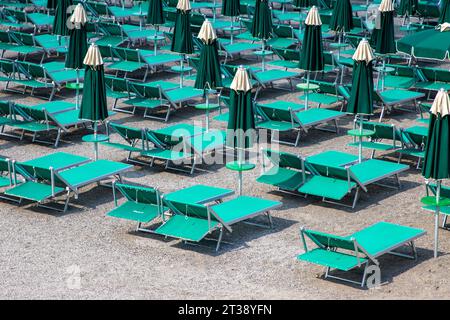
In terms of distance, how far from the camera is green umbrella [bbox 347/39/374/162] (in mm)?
18812

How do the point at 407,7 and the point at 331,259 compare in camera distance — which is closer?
the point at 331,259

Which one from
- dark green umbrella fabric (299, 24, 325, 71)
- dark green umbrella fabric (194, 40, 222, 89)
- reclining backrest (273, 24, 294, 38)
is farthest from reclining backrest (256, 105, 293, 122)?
reclining backrest (273, 24, 294, 38)

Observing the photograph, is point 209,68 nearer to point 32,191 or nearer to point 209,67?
point 209,67

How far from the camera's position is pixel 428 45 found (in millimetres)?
22516

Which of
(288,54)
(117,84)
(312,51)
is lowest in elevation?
(117,84)

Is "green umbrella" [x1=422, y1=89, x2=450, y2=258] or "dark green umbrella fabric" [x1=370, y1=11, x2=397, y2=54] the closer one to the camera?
"green umbrella" [x1=422, y1=89, x2=450, y2=258]

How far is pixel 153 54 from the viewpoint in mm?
26047

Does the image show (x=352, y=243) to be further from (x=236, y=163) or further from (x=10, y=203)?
(x=10, y=203)

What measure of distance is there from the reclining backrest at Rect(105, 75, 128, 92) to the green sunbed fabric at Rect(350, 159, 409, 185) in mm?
6010

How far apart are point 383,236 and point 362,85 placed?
433 cm

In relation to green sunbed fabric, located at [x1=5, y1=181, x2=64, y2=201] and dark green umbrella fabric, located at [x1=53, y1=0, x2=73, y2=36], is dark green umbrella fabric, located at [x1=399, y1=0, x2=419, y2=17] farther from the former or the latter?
green sunbed fabric, located at [x1=5, y1=181, x2=64, y2=201]

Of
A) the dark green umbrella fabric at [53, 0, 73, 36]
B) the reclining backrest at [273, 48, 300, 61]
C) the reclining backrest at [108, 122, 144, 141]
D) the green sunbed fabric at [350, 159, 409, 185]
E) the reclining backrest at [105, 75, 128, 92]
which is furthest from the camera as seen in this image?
the dark green umbrella fabric at [53, 0, 73, 36]

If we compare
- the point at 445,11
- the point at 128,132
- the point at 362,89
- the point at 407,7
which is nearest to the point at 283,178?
the point at 362,89

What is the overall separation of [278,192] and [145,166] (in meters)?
2.56
